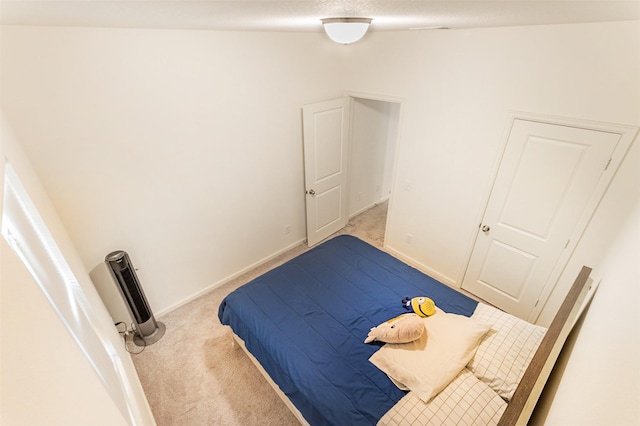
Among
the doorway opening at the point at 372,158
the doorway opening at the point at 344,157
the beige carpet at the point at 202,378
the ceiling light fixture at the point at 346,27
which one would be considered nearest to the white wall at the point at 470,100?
the doorway opening at the point at 344,157

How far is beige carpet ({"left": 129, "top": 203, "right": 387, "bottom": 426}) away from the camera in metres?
2.11

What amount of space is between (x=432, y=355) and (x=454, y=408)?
10.5 inches

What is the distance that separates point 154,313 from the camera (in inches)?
113

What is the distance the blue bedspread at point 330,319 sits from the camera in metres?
1.69

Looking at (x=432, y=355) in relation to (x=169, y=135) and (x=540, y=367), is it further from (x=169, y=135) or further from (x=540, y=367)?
(x=169, y=135)

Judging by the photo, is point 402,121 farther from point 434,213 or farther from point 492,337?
point 492,337

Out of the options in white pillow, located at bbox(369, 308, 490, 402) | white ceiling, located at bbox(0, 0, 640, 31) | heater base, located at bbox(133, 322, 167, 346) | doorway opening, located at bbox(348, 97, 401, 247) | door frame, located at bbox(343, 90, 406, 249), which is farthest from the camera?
doorway opening, located at bbox(348, 97, 401, 247)

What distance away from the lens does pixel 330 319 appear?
2.13m

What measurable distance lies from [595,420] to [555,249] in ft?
8.15

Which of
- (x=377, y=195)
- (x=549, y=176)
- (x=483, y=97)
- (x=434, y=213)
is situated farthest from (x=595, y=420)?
(x=377, y=195)

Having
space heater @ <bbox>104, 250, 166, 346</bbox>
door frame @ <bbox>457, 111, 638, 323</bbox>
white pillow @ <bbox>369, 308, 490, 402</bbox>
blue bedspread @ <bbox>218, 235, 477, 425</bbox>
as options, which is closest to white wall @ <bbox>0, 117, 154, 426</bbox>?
blue bedspread @ <bbox>218, 235, 477, 425</bbox>

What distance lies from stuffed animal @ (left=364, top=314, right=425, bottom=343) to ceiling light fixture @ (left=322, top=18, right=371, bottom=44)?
5.77ft

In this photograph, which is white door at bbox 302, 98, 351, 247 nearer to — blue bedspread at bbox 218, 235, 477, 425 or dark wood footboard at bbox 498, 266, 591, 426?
blue bedspread at bbox 218, 235, 477, 425

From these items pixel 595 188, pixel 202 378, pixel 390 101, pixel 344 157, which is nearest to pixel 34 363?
pixel 202 378
